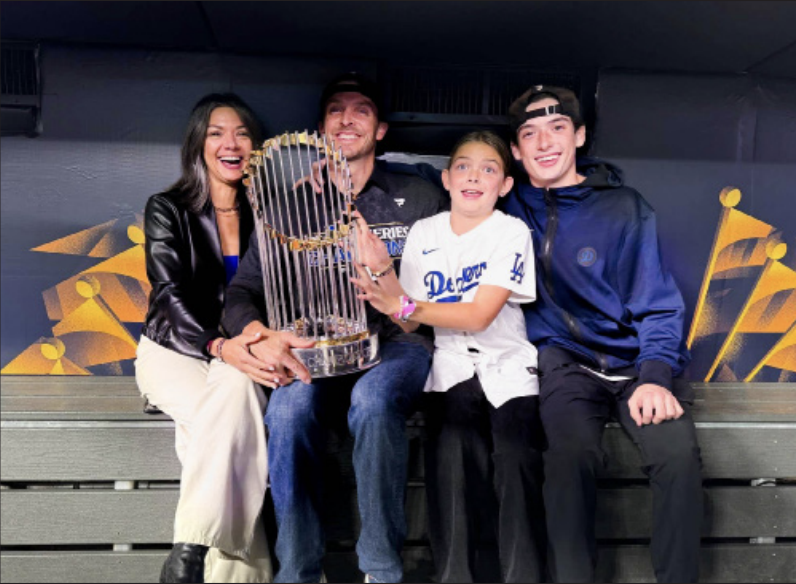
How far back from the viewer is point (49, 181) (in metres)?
2.55

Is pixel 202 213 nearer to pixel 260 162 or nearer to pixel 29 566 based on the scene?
pixel 260 162

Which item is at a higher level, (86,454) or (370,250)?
(370,250)

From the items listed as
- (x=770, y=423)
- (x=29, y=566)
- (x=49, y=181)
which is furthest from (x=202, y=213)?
(x=770, y=423)

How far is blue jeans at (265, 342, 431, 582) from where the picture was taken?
1.83m

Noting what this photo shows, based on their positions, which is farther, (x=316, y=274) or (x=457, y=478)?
(x=316, y=274)

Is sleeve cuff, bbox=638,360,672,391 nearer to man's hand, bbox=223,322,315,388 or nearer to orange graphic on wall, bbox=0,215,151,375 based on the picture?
man's hand, bbox=223,322,315,388

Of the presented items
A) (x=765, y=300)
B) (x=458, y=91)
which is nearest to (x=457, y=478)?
(x=458, y=91)

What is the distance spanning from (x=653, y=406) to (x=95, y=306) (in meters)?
1.66

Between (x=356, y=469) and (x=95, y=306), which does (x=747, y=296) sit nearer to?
(x=356, y=469)

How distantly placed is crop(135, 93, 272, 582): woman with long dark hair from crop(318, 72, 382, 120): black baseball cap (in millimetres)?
237

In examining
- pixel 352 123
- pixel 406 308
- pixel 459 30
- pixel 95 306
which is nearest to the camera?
pixel 406 308

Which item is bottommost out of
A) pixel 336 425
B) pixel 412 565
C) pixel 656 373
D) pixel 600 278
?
pixel 412 565

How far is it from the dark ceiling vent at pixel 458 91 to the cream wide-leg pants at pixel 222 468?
41.0 inches

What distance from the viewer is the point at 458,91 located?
2.63m
